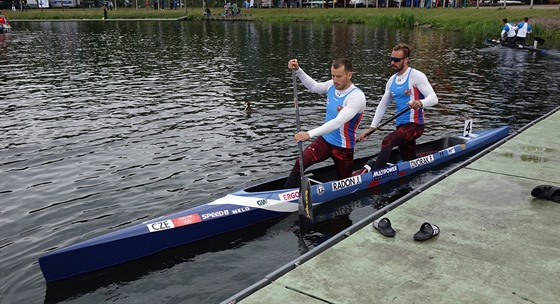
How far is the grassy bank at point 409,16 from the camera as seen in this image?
50.0 metres

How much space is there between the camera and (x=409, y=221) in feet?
26.4

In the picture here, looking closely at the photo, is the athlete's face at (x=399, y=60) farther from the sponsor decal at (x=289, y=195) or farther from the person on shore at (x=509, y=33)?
the person on shore at (x=509, y=33)

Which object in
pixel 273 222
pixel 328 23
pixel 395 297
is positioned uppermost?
pixel 328 23

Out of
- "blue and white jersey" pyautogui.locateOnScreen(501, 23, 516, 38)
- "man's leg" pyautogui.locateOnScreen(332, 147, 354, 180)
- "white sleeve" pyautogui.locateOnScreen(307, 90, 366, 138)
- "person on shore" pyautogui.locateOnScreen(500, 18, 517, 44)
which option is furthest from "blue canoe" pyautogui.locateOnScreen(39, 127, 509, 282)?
"blue and white jersey" pyautogui.locateOnScreen(501, 23, 516, 38)

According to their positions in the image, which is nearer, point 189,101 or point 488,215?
point 488,215

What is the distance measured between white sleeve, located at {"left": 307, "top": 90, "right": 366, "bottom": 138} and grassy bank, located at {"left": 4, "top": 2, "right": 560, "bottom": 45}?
39437 mm

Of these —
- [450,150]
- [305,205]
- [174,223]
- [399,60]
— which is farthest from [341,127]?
[450,150]

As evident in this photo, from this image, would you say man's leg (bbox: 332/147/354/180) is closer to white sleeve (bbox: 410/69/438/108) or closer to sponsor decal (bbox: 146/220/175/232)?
white sleeve (bbox: 410/69/438/108)

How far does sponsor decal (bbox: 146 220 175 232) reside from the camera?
331 inches

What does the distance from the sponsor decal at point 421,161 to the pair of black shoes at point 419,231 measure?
4713mm

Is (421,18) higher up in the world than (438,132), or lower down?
higher up

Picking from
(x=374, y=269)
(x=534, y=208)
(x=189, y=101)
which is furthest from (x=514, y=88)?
(x=374, y=269)

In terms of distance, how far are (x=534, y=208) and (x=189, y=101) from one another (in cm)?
1571

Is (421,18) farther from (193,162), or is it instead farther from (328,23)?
(193,162)
